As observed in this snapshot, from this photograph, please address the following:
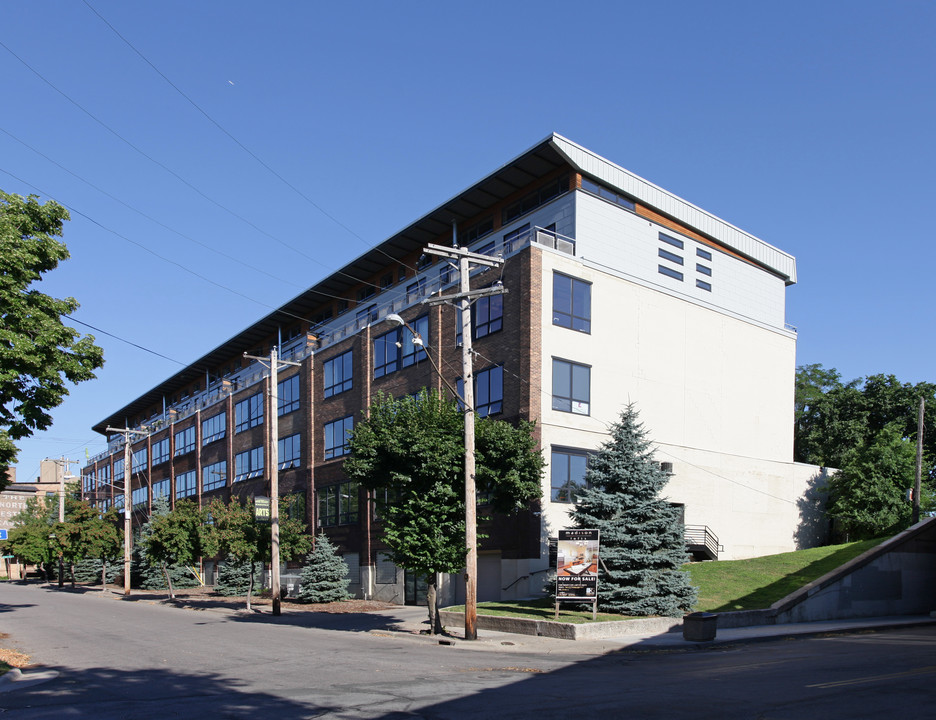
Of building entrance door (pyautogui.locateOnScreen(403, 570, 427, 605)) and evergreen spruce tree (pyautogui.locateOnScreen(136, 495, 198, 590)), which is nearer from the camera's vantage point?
building entrance door (pyautogui.locateOnScreen(403, 570, 427, 605))

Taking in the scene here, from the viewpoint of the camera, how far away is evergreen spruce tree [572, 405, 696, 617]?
25375 millimetres

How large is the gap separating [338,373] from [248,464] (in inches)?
589

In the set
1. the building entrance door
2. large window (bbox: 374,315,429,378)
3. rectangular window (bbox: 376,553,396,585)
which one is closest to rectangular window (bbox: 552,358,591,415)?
large window (bbox: 374,315,429,378)

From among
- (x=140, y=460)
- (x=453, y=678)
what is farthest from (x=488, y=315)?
(x=140, y=460)

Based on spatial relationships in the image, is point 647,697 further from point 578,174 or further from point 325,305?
point 325,305

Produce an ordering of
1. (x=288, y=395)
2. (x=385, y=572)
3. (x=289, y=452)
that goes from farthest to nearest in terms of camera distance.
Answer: (x=288, y=395) < (x=289, y=452) < (x=385, y=572)

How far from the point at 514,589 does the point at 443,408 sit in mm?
9706

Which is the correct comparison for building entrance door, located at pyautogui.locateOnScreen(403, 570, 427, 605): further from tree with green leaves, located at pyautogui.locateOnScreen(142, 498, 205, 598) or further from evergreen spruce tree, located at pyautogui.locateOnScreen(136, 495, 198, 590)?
evergreen spruce tree, located at pyautogui.locateOnScreen(136, 495, 198, 590)

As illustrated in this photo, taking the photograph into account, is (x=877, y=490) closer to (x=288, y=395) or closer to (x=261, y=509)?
(x=261, y=509)

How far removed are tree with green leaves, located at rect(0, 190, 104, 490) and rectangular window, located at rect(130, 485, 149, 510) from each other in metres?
56.5

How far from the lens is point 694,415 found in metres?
39.0

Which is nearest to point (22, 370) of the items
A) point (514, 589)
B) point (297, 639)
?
point (297, 639)

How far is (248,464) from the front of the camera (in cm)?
5703

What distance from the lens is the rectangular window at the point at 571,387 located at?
3322 cm
